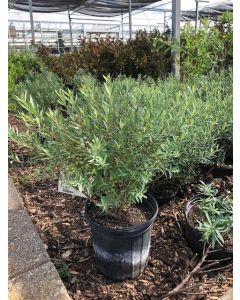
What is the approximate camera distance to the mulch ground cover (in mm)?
1698

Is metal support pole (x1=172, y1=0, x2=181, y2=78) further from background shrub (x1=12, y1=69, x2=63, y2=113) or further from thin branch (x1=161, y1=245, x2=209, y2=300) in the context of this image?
thin branch (x1=161, y1=245, x2=209, y2=300)

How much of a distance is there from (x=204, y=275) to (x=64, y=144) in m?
1.13

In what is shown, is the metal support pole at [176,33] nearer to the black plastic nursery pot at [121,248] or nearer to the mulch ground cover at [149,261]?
the mulch ground cover at [149,261]

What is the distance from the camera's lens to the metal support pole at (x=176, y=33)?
445cm

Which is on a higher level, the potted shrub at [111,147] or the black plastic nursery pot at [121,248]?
the potted shrub at [111,147]

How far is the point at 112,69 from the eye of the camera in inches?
221

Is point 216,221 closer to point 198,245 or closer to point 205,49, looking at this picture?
point 198,245

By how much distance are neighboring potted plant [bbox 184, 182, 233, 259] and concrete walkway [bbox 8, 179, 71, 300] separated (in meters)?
0.84

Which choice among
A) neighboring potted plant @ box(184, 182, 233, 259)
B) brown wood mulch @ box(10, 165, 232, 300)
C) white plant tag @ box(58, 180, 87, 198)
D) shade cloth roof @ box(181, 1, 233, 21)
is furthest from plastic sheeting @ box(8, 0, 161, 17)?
neighboring potted plant @ box(184, 182, 233, 259)

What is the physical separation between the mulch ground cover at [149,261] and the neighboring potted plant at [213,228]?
10cm

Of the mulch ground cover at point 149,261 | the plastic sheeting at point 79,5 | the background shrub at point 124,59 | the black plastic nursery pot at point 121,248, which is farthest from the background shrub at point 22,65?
the plastic sheeting at point 79,5

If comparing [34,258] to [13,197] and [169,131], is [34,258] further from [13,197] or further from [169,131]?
[169,131]

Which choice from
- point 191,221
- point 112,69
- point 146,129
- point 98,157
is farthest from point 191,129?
point 112,69

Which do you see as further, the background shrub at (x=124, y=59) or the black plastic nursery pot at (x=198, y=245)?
the background shrub at (x=124, y=59)
